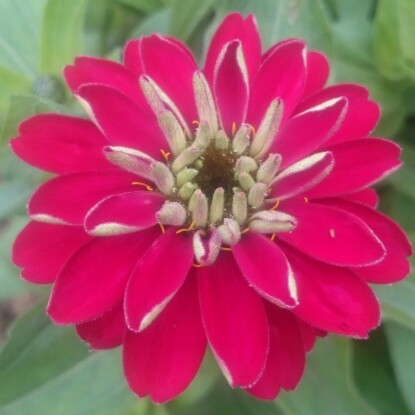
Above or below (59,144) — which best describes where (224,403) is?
below

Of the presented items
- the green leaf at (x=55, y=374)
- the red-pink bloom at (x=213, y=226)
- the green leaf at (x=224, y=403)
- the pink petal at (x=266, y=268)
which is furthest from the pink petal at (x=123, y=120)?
the green leaf at (x=224, y=403)

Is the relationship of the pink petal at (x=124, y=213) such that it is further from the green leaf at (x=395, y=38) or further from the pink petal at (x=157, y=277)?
the green leaf at (x=395, y=38)

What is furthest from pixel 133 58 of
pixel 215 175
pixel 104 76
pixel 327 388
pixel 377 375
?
pixel 377 375

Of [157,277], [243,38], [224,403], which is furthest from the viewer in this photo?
[224,403]

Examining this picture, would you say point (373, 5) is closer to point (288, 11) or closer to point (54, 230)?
point (288, 11)

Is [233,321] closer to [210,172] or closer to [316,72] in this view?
[210,172]

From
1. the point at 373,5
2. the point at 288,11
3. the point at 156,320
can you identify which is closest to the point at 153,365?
the point at 156,320

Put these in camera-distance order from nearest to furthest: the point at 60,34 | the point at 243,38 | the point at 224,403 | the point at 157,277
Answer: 1. the point at 157,277
2. the point at 243,38
3. the point at 60,34
4. the point at 224,403

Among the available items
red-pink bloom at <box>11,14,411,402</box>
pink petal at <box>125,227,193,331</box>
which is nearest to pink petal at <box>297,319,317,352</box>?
red-pink bloom at <box>11,14,411,402</box>
